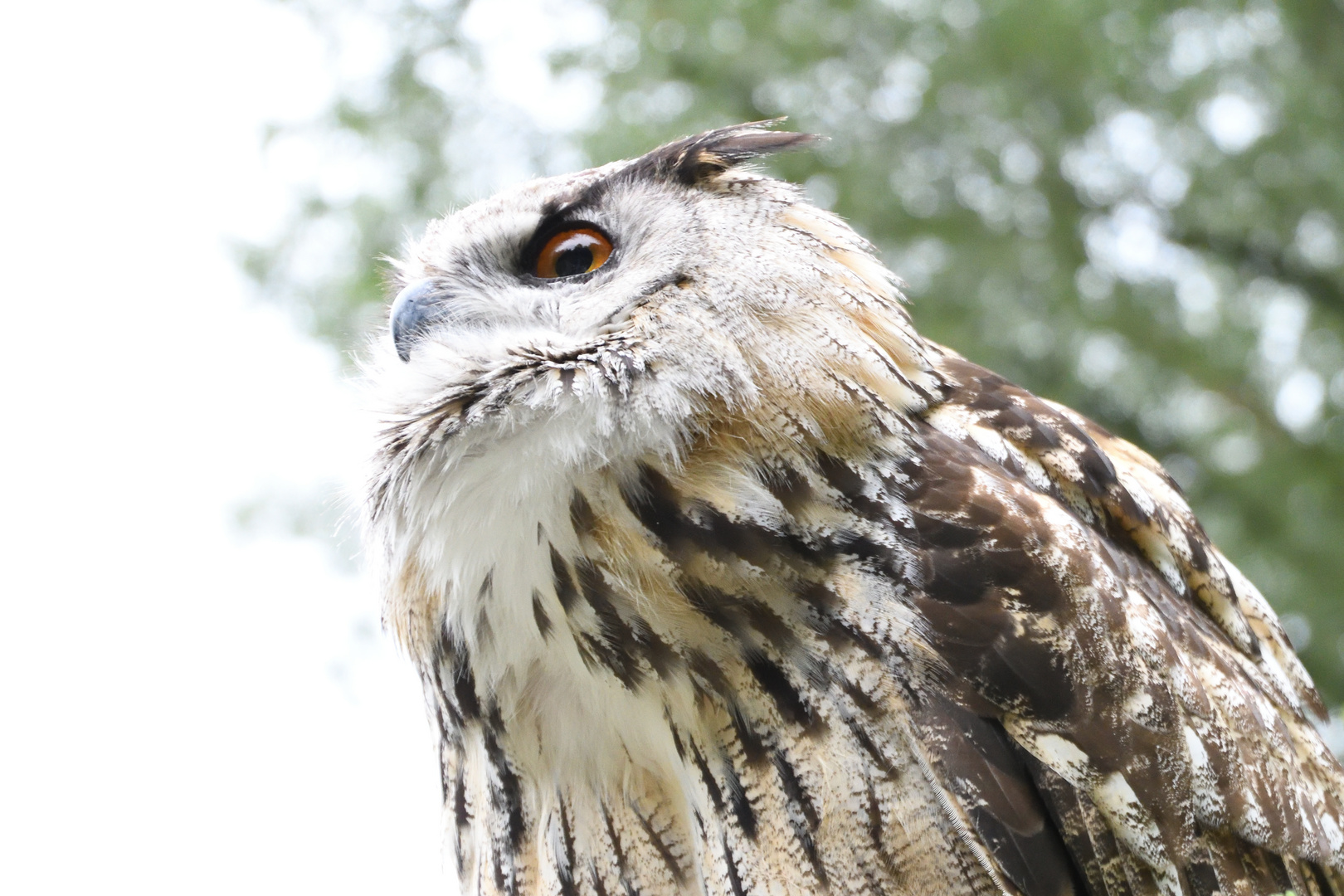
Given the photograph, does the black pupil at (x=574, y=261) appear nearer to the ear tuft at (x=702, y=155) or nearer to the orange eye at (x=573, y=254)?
the orange eye at (x=573, y=254)

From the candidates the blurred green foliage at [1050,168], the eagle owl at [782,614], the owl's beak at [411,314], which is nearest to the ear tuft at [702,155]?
the eagle owl at [782,614]

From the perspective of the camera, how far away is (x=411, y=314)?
1799 millimetres

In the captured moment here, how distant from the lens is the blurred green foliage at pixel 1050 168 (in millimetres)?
4551

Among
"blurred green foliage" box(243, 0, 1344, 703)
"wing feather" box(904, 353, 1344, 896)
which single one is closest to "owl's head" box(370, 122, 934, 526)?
"wing feather" box(904, 353, 1344, 896)

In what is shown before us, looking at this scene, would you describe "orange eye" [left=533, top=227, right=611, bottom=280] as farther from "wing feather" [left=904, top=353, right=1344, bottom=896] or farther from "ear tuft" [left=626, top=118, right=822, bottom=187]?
"wing feather" [left=904, top=353, right=1344, bottom=896]

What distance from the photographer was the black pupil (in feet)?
5.69

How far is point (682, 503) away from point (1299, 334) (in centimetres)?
478

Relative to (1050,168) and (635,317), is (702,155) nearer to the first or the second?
(635,317)

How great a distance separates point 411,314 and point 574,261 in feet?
0.96

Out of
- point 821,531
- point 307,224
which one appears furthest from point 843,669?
point 307,224

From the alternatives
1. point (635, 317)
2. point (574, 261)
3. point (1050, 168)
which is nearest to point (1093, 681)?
point (635, 317)

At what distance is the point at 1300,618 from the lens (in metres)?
4.29

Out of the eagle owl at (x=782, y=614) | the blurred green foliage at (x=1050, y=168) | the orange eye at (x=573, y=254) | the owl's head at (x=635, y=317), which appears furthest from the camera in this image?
the blurred green foliage at (x=1050, y=168)

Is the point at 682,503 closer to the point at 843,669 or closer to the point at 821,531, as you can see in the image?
the point at 821,531
